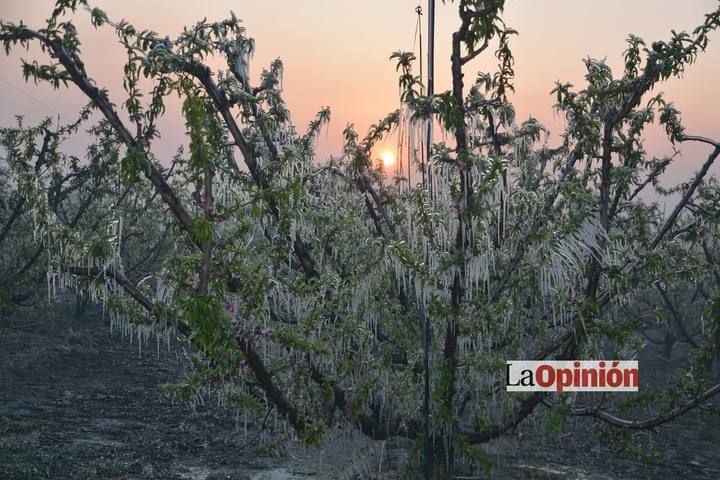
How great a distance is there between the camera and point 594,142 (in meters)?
6.80

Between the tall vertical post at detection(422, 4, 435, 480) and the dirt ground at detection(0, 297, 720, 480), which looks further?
the dirt ground at detection(0, 297, 720, 480)

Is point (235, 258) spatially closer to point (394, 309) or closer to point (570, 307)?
point (570, 307)

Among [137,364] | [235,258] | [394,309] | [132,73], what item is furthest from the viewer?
[137,364]

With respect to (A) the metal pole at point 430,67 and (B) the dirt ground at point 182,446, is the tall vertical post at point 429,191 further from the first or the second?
(B) the dirt ground at point 182,446

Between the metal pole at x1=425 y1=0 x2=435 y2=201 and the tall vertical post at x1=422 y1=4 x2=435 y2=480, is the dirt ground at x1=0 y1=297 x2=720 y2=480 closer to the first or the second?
the tall vertical post at x1=422 y1=4 x2=435 y2=480

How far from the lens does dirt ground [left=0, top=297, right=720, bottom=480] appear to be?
363 inches

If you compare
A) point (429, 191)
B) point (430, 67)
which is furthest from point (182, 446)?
point (430, 67)

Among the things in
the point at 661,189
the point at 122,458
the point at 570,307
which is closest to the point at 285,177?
the point at 570,307

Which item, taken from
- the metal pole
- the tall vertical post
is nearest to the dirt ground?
the tall vertical post

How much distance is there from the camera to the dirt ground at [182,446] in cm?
921

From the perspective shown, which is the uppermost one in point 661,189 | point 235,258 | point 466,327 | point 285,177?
point 661,189

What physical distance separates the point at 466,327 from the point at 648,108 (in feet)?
8.33

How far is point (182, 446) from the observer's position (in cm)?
1077

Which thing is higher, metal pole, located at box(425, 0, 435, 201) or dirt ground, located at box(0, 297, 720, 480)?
metal pole, located at box(425, 0, 435, 201)
